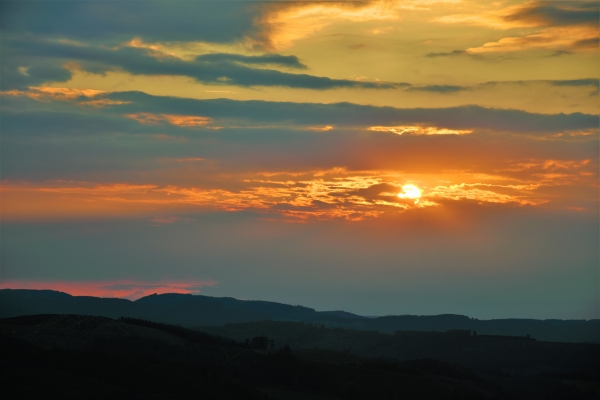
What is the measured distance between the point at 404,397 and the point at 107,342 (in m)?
72.5

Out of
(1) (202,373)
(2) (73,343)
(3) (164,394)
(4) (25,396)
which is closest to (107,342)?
(2) (73,343)

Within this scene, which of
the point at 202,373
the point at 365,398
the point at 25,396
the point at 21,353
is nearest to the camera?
the point at 25,396

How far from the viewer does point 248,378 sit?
19950 centimetres

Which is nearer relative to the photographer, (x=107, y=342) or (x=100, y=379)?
(x=100, y=379)

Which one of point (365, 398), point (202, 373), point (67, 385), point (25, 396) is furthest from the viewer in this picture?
point (365, 398)

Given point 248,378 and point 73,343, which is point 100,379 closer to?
point 73,343

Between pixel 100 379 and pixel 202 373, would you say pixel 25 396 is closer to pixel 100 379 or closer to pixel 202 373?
pixel 100 379

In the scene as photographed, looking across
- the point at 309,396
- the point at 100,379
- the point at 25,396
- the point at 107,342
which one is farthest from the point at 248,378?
the point at 25,396

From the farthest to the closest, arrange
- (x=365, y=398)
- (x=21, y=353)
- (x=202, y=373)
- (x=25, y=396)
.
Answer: (x=365, y=398), (x=202, y=373), (x=21, y=353), (x=25, y=396)

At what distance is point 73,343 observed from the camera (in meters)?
191

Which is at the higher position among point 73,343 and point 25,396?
point 73,343

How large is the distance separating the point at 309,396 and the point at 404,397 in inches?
960

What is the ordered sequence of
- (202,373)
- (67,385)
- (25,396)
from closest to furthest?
(25,396) < (67,385) < (202,373)

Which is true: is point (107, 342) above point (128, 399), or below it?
above
